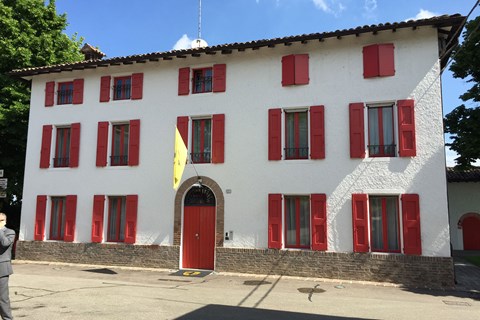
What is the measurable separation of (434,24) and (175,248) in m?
10.8

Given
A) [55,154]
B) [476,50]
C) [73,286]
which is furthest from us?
[55,154]

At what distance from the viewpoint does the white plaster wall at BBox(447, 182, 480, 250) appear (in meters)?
20.1

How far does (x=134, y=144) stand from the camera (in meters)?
14.1

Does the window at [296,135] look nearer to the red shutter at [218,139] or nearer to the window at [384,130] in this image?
the window at [384,130]

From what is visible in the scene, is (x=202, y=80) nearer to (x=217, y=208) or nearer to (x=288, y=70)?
(x=288, y=70)

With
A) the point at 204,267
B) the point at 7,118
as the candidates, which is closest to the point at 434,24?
the point at 204,267

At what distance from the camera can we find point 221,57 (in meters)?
13.7

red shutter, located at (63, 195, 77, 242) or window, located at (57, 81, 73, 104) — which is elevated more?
window, located at (57, 81, 73, 104)

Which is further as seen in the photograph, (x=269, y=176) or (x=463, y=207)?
(x=463, y=207)

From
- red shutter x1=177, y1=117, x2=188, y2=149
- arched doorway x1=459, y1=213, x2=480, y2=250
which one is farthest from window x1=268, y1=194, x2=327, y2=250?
arched doorway x1=459, y1=213, x2=480, y2=250

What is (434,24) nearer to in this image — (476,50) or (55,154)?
(476,50)

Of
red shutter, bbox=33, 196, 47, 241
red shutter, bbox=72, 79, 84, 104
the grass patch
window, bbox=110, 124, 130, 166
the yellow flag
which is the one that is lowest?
the grass patch

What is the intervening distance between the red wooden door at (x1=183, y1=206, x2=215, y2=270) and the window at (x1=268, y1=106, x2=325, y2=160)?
121 inches

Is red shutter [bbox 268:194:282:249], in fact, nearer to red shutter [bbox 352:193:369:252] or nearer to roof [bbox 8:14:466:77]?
red shutter [bbox 352:193:369:252]
